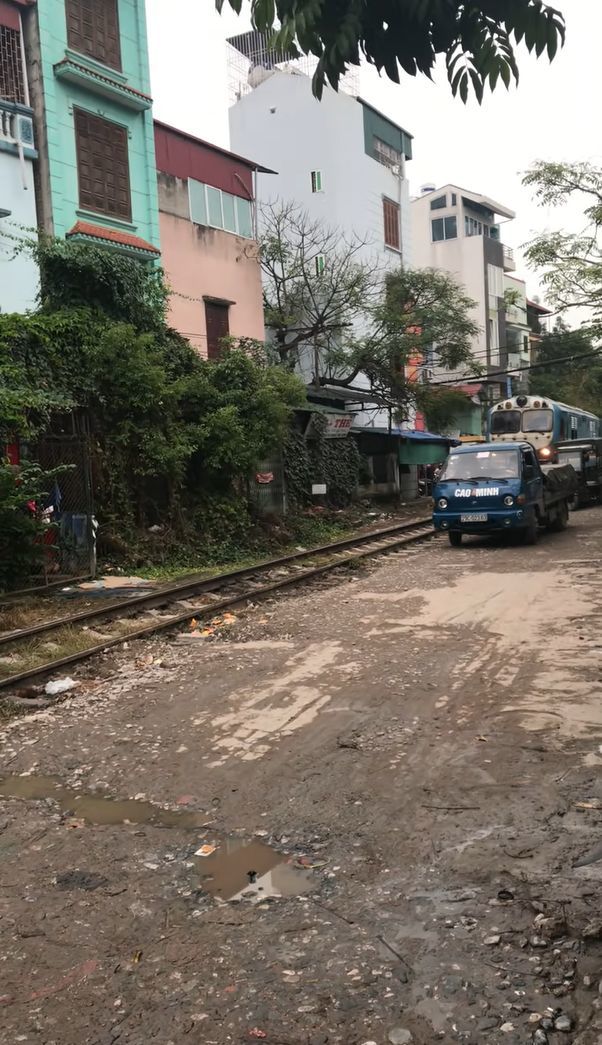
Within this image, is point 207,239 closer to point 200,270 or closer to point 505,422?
point 200,270

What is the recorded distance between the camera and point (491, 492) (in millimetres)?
15172

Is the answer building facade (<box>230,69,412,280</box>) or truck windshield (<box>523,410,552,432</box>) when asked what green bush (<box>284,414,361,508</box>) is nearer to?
truck windshield (<box>523,410,552,432</box>)

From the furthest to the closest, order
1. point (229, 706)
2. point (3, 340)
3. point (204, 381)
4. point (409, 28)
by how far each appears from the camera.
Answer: point (204, 381) → point (3, 340) → point (229, 706) → point (409, 28)

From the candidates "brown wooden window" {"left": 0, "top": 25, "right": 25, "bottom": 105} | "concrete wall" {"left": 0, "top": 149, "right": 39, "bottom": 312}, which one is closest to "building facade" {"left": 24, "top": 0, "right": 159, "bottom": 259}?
"brown wooden window" {"left": 0, "top": 25, "right": 25, "bottom": 105}

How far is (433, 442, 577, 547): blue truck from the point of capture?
15133mm

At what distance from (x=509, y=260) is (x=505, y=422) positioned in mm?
31448

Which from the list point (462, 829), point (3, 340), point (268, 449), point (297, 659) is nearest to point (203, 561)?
point (268, 449)

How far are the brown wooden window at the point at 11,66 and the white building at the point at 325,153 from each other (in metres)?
15.1

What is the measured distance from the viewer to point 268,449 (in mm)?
16828

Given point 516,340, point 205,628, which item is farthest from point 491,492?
point 516,340

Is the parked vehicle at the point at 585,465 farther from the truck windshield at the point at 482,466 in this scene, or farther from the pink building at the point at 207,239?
the pink building at the point at 207,239

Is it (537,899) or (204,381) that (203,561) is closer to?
(204,381)

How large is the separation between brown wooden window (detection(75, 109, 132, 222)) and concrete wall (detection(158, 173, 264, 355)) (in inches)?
77.6

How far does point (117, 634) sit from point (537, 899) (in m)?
6.66
